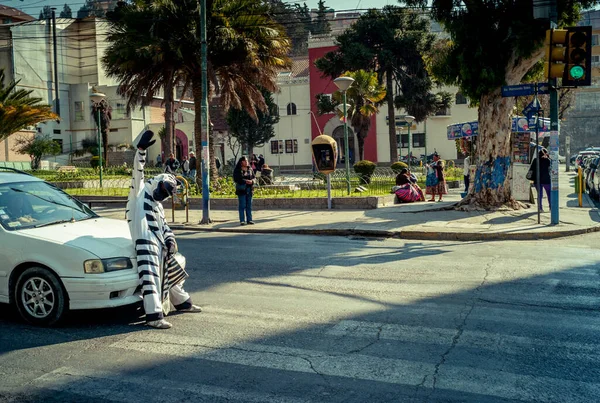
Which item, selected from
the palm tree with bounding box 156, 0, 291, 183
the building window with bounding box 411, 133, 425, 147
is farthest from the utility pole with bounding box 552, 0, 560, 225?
the building window with bounding box 411, 133, 425, 147

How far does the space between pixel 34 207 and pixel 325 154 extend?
12.7 m

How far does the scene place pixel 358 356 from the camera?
5512 mm

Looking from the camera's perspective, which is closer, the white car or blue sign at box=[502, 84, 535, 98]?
the white car

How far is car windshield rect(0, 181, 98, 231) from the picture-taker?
7.07m

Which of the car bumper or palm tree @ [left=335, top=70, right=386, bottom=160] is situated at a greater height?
palm tree @ [left=335, top=70, right=386, bottom=160]

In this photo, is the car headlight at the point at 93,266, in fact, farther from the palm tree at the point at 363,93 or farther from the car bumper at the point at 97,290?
the palm tree at the point at 363,93

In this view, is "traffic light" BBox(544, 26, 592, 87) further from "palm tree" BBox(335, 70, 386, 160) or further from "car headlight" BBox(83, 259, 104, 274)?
"palm tree" BBox(335, 70, 386, 160)

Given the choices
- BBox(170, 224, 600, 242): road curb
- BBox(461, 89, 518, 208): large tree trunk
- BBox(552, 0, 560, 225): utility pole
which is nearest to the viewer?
BBox(170, 224, 600, 242): road curb

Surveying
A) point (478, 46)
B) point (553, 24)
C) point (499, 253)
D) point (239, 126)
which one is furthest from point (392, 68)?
point (499, 253)

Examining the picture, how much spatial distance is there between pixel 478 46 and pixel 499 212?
4.54 metres

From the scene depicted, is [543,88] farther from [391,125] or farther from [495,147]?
[391,125]

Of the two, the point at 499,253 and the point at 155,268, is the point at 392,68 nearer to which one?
the point at 499,253

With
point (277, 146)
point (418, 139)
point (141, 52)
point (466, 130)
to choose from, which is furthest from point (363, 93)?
point (277, 146)

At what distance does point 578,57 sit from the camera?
12.8m
